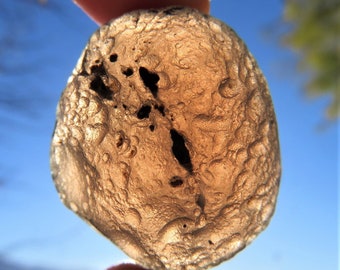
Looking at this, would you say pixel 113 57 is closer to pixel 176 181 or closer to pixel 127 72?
pixel 127 72

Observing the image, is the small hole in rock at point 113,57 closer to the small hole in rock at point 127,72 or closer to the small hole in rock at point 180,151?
the small hole in rock at point 127,72

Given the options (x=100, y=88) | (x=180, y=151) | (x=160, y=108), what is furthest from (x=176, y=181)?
(x=100, y=88)

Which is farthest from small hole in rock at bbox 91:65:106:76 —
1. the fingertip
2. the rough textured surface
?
the fingertip

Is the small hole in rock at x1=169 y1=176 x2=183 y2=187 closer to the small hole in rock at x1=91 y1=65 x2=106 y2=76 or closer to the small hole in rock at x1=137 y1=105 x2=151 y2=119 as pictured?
the small hole in rock at x1=137 y1=105 x2=151 y2=119

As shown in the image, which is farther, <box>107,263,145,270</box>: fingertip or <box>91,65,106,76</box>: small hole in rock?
<box>107,263,145,270</box>: fingertip

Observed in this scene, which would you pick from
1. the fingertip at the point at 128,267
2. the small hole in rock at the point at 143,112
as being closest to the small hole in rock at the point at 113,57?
the small hole in rock at the point at 143,112
